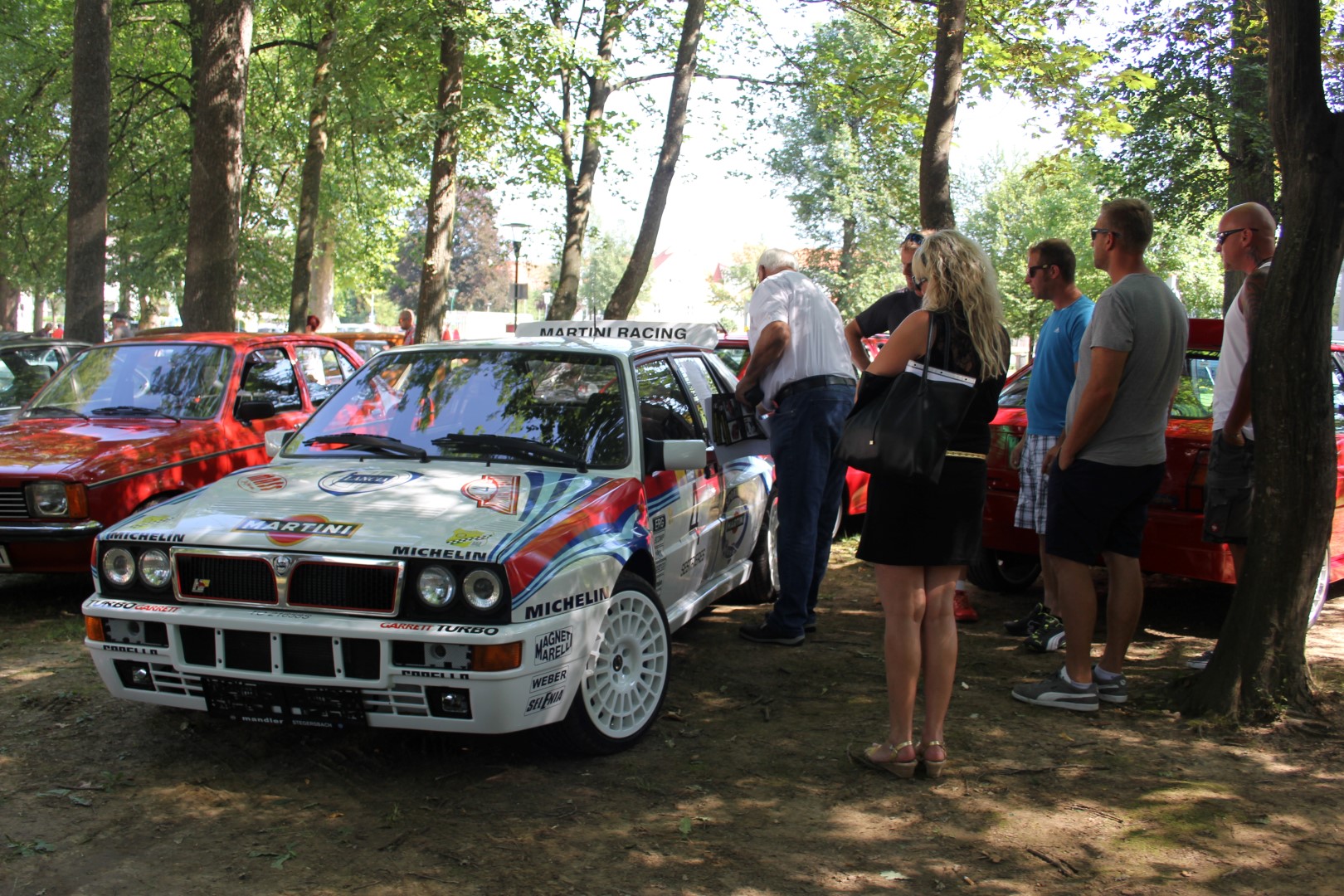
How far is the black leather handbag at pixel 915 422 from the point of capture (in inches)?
151

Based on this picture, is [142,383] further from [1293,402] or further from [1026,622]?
[1293,402]

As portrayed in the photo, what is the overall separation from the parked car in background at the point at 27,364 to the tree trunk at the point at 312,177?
825cm

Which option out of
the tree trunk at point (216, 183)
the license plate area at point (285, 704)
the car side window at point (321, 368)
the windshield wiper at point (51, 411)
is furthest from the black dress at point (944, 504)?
the tree trunk at point (216, 183)

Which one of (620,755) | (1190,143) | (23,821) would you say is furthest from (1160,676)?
(1190,143)

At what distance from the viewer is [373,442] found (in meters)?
4.92

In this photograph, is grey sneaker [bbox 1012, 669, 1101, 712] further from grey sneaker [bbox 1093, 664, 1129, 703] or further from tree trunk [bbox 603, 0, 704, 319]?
tree trunk [bbox 603, 0, 704, 319]

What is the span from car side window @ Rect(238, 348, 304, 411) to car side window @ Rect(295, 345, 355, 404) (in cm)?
14

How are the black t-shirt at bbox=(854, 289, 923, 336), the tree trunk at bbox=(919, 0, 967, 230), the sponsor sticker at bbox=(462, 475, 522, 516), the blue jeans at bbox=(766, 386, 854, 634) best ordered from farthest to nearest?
the tree trunk at bbox=(919, 0, 967, 230), the black t-shirt at bbox=(854, 289, 923, 336), the blue jeans at bbox=(766, 386, 854, 634), the sponsor sticker at bbox=(462, 475, 522, 516)

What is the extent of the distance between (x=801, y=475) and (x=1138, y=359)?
180 cm

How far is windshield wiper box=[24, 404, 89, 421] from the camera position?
291 inches

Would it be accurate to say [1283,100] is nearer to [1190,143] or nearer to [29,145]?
[1190,143]

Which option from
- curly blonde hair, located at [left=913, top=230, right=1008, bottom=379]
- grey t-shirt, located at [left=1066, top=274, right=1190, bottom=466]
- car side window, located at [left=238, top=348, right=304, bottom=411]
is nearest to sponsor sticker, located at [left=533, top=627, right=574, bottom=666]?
curly blonde hair, located at [left=913, top=230, right=1008, bottom=379]

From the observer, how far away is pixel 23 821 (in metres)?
3.75

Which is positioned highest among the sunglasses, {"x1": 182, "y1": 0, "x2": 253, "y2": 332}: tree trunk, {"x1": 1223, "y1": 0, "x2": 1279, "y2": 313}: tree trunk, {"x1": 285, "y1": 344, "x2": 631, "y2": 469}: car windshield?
{"x1": 1223, "y1": 0, "x2": 1279, "y2": 313}: tree trunk
